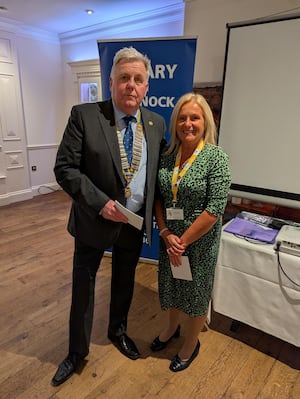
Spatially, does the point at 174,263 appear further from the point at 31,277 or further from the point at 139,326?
the point at 31,277

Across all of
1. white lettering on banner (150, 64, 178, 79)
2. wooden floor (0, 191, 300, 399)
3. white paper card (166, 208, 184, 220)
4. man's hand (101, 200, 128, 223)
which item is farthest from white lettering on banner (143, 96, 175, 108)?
wooden floor (0, 191, 300, 399)

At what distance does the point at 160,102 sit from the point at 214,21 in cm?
104

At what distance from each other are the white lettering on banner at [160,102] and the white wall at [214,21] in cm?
71

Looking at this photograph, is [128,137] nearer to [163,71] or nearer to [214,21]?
[163,71]

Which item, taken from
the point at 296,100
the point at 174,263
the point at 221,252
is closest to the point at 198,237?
the point at 174,263

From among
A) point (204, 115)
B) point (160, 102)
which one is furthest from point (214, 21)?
point (204, 115)

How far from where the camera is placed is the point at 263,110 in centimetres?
197

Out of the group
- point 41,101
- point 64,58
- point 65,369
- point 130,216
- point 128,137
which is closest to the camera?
point 130,216

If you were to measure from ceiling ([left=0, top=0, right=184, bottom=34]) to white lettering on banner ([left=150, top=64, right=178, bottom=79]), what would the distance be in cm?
148

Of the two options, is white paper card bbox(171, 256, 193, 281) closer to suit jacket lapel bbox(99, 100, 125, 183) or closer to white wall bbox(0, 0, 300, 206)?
suit jacket lapel bbox(99, 100, 125, 183)

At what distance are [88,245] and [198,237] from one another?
21.5 inches

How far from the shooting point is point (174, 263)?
1465 mm

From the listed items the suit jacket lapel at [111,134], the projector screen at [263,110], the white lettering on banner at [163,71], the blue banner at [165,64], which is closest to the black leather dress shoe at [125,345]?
the suit jacket lapel at [111,134]

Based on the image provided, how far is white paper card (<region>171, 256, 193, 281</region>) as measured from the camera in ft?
4.73
